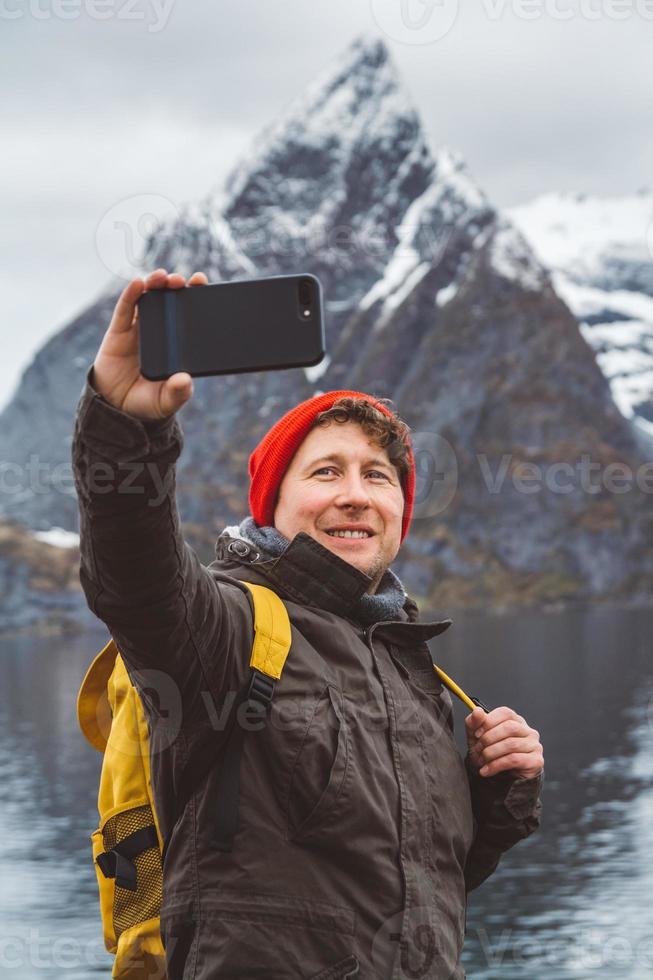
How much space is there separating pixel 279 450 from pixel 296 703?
894 mm

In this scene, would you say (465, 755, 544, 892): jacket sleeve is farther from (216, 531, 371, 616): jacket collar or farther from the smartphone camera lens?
the smartphone camera lens

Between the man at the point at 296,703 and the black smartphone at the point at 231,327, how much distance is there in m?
0.05

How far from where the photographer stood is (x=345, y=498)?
Result: 354cm

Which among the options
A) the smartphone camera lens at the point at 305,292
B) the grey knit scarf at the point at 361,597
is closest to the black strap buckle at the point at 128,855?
the grey knit scarf at the point at 361,597

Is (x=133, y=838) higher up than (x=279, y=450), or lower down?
lower down

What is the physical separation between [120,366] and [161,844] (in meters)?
1.33

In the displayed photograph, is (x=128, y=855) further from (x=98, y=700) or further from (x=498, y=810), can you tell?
(x=498, y=810)

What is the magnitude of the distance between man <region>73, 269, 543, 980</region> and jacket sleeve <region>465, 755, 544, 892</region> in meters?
0.03

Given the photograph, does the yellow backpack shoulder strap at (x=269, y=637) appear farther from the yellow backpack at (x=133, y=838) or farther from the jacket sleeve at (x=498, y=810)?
the jacket sleeve at (x=498, y=810)

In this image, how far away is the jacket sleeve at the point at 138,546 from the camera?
2.68m

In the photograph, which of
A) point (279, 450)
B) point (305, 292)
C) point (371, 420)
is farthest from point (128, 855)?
point (305, 292)

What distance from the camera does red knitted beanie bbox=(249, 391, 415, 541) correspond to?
144 inches

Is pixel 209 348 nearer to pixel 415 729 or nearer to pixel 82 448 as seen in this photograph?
pixel 82 448

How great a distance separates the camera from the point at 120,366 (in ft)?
8.72
